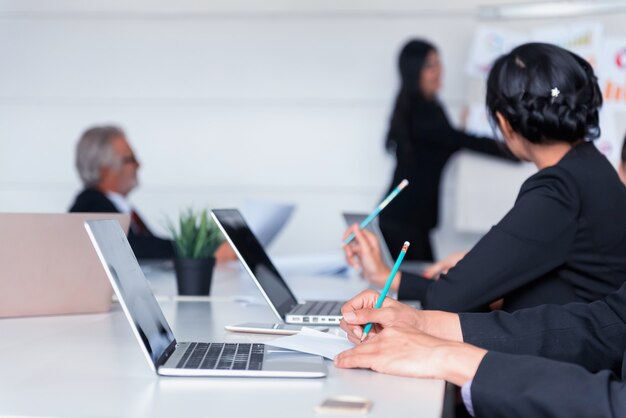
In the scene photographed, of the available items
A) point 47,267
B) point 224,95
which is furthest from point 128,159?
point 47,267

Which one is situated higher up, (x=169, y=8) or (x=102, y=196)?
(x=169, y=8)

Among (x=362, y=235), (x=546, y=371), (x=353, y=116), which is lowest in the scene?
(x=353, y=116)

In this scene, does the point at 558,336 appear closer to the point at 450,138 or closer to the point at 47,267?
the point at 47,267

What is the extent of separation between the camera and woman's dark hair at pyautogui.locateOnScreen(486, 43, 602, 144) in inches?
69.0

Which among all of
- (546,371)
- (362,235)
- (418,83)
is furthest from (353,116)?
(546,371)

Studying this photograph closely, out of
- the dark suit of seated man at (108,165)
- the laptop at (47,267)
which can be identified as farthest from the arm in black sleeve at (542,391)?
the dark suit of seated man at (108,165)

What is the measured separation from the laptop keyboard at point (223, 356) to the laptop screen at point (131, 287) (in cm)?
4

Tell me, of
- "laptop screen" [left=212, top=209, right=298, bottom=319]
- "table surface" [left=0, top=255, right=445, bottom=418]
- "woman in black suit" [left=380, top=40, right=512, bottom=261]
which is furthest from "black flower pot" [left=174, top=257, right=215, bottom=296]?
"woman in black suit" [left=380, top=40, right=512, bottom=261]

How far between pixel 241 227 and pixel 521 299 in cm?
59

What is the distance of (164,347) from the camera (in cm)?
122

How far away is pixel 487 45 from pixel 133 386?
3664 millimetres

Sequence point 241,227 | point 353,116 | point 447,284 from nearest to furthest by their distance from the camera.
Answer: point 447,284 < point 241,227 < point 353,116

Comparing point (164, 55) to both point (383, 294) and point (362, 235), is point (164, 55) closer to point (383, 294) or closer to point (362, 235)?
point (362, 235)

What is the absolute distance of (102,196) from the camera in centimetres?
321
